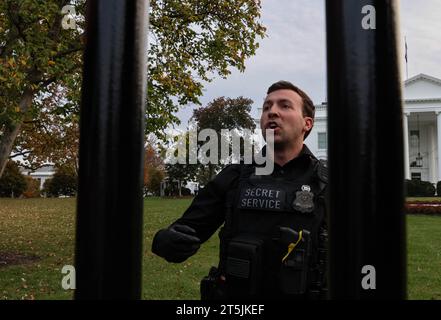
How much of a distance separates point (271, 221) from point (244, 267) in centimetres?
31

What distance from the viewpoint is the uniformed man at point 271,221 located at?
2.01 m

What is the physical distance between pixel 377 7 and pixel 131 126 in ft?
1.92

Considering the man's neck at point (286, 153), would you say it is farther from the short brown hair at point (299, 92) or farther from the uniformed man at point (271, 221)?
the short brown hair at point (299, 92)

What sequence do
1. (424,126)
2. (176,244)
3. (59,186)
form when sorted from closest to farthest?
(176,244) → (59,186) → (424,126)

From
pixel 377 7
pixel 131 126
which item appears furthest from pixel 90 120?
pixel 377 7

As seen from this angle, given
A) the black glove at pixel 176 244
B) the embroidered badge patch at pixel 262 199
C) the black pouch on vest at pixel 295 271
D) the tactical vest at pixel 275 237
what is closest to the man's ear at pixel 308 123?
the tactical vest at pixel 275 237

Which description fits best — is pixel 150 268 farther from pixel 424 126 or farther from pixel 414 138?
pixel 424 126

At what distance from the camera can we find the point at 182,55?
1031 cm

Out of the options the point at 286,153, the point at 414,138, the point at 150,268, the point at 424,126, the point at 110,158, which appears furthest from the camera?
the point at 424,126

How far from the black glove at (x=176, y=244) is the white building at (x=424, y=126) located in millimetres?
54402

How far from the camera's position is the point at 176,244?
1894 mm

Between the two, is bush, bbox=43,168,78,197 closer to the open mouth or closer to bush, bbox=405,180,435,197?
bush, bbox=405,180,435,197

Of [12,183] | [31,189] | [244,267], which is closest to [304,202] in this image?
[244,267]
